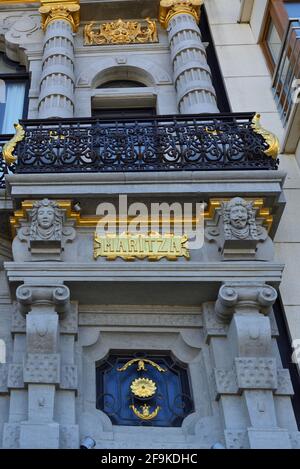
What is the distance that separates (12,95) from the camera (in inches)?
534

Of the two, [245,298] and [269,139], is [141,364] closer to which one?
[245,298]

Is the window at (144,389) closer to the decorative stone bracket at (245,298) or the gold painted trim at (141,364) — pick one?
the gold painted trim at (141,364)

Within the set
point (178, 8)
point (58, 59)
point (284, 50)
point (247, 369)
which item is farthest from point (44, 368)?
point (178, 8)

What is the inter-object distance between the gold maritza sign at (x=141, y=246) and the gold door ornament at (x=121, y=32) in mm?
6100

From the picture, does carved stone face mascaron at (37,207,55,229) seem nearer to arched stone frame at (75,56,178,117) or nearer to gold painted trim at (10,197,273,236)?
gold painted trim at (10,197,273,236)

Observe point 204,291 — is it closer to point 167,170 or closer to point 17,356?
point 167,170

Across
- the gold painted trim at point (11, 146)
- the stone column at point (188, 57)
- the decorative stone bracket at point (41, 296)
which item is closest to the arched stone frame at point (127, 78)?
the stone column at point (188, 57)

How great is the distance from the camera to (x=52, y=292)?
8555 mm

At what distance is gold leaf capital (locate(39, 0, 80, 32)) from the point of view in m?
14.0

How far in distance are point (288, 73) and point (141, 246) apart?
481 centimetres

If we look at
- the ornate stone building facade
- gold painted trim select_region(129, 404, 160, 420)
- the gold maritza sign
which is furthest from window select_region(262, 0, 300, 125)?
gold painted trim select_region(129, 404, 160, 420)

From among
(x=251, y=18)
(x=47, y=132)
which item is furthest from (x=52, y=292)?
(x=251, y=18)

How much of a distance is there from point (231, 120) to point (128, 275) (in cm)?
334

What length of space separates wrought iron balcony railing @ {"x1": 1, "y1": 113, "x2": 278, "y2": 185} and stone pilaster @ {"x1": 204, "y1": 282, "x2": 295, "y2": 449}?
2.11 meters
